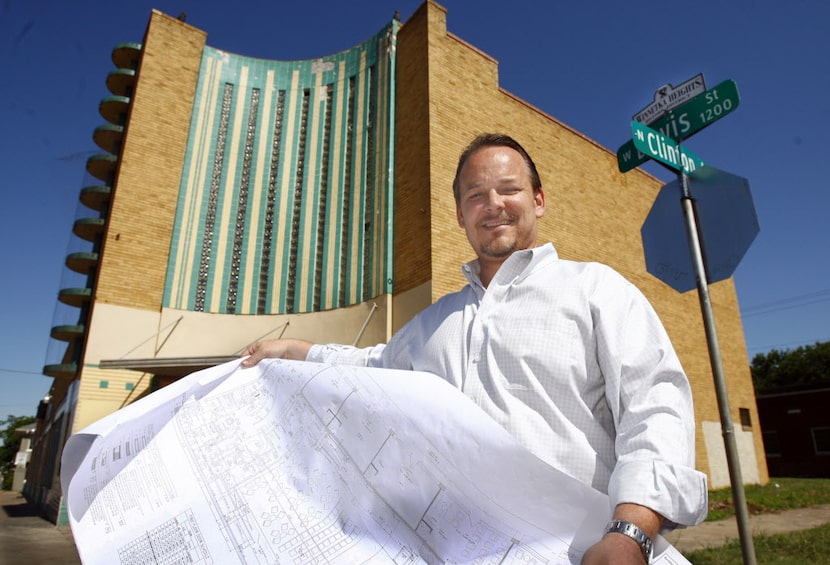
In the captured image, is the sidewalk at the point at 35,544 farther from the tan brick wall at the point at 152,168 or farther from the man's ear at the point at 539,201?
the man's ear at the point at 539,201

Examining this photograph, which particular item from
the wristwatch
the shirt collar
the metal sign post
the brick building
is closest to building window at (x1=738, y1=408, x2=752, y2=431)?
the brick building

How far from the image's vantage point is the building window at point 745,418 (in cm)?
1573

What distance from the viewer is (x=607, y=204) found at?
13.9 m

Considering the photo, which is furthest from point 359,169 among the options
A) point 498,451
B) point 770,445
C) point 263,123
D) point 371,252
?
point 770,445

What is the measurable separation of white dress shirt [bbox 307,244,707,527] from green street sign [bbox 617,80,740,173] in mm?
2052

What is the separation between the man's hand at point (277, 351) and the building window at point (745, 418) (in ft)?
59.9

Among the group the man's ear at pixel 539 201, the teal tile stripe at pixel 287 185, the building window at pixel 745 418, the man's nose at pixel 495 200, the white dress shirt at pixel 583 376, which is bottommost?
the building window at pixel 745 418

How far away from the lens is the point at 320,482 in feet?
3.84

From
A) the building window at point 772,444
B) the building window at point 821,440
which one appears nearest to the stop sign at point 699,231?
the building window at point 821,440

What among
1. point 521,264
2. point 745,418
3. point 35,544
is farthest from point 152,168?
point 745,418

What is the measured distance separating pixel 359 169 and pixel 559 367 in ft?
34.1

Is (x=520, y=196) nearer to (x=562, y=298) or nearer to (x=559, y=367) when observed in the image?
(x=562, y=298)

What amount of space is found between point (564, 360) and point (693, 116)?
257 centimetres

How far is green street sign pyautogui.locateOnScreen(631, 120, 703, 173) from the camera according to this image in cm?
285
